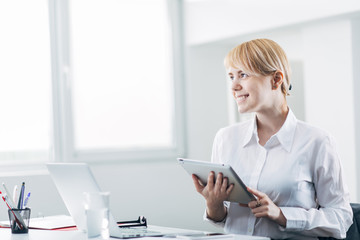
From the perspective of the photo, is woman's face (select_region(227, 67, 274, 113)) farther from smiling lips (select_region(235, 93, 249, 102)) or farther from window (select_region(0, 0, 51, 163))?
window (select_region(0, 0, 51, 163))

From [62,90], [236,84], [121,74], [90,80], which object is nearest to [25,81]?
[62,90]

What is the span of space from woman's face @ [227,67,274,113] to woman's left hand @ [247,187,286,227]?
381mm

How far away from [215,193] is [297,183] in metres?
0.34

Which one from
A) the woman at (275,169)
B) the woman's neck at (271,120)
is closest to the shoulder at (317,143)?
the woman at (275,169)

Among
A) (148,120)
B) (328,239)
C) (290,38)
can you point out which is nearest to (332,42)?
(290,38)

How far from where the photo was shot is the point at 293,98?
4.95 metres

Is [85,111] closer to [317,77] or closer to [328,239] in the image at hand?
[317,77]

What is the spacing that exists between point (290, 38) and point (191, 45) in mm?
818

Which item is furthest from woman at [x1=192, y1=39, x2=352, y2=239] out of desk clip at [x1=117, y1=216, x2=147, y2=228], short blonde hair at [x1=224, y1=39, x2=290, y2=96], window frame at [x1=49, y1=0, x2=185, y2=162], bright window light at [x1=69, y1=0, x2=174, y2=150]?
bright window light at [x1=69, y1=0, x2=174, y2=150]

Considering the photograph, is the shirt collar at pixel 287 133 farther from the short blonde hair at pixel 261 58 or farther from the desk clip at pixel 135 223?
the desk clip at pixel 135 223

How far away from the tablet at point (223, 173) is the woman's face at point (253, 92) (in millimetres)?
330

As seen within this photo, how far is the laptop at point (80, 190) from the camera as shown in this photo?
83.2 inches

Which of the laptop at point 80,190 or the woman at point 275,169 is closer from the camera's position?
the laptop at point 80,190

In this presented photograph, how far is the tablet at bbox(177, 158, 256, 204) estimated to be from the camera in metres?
2.19
